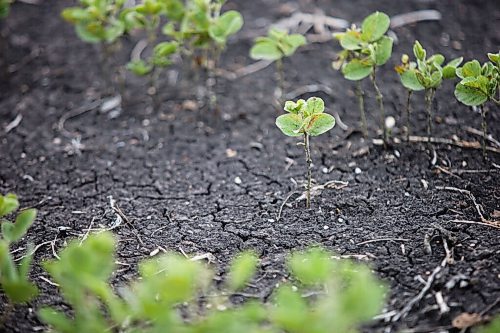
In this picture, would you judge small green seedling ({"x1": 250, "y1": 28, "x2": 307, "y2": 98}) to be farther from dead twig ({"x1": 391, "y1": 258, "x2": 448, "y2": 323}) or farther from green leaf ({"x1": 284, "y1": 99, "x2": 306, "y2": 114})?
dead twig ({"x1": 391, "y1": 258, "x2": 448, "y2": 323})

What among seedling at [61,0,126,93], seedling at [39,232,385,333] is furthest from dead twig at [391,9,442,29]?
seedling at [39,232,385,333]

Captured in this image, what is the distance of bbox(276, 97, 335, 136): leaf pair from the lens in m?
1.61

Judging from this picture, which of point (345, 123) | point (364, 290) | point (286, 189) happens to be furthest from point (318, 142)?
point (364, 290)

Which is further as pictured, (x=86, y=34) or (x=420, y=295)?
(x=86, y=34)

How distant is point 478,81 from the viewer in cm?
165

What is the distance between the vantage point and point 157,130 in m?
2.25

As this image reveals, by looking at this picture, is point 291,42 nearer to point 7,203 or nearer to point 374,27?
point 374,27

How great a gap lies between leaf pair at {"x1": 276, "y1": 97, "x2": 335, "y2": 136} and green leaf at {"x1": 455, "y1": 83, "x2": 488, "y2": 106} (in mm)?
365

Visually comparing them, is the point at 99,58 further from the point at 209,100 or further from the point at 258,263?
the point at 258,263

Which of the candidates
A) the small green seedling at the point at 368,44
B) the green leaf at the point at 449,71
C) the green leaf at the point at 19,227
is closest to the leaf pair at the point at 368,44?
the small green seedling at the point at 368,44

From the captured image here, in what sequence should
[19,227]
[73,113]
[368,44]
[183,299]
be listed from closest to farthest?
[183,299]
[19,227]
[368,44]
[73,113]

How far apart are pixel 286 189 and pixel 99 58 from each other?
1162 millimetres

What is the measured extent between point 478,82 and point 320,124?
41 centimetres

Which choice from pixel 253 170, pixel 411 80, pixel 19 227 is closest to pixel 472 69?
pixel 411 80
